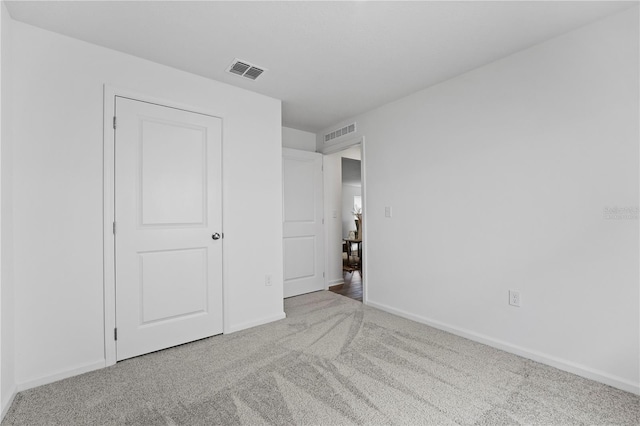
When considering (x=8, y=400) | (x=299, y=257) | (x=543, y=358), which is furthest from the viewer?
(x=299, y=257)

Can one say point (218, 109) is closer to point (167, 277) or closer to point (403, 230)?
point (167, 277)

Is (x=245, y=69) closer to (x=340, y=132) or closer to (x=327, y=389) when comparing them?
(x=340, y=132)

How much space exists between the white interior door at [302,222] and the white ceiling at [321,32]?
1.55 meters

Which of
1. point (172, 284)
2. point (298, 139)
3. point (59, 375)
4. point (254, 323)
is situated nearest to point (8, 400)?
point (59, 375)

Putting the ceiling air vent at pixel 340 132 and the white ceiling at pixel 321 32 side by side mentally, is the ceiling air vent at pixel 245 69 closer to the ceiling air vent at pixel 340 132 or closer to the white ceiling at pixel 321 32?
the white ceiling at pixel 321 32

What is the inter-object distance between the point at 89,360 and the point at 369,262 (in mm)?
2744

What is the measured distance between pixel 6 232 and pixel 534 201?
11.4 feet

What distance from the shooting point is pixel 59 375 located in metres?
2.01

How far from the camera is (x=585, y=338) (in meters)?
2.00

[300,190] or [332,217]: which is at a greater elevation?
[300,190]

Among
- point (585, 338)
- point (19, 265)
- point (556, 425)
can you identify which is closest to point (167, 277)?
point (19, 265)

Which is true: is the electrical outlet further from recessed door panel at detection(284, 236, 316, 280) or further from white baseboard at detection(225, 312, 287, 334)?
recessed door panel at detection(284, 236, 316, 280)

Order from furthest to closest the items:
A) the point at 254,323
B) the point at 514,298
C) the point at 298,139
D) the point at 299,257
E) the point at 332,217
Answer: the point at 332,217
the point at 298,139
the point at 299,257
the point at 254,323
the point at 514,298

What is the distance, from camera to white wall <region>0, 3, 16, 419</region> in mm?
1656
